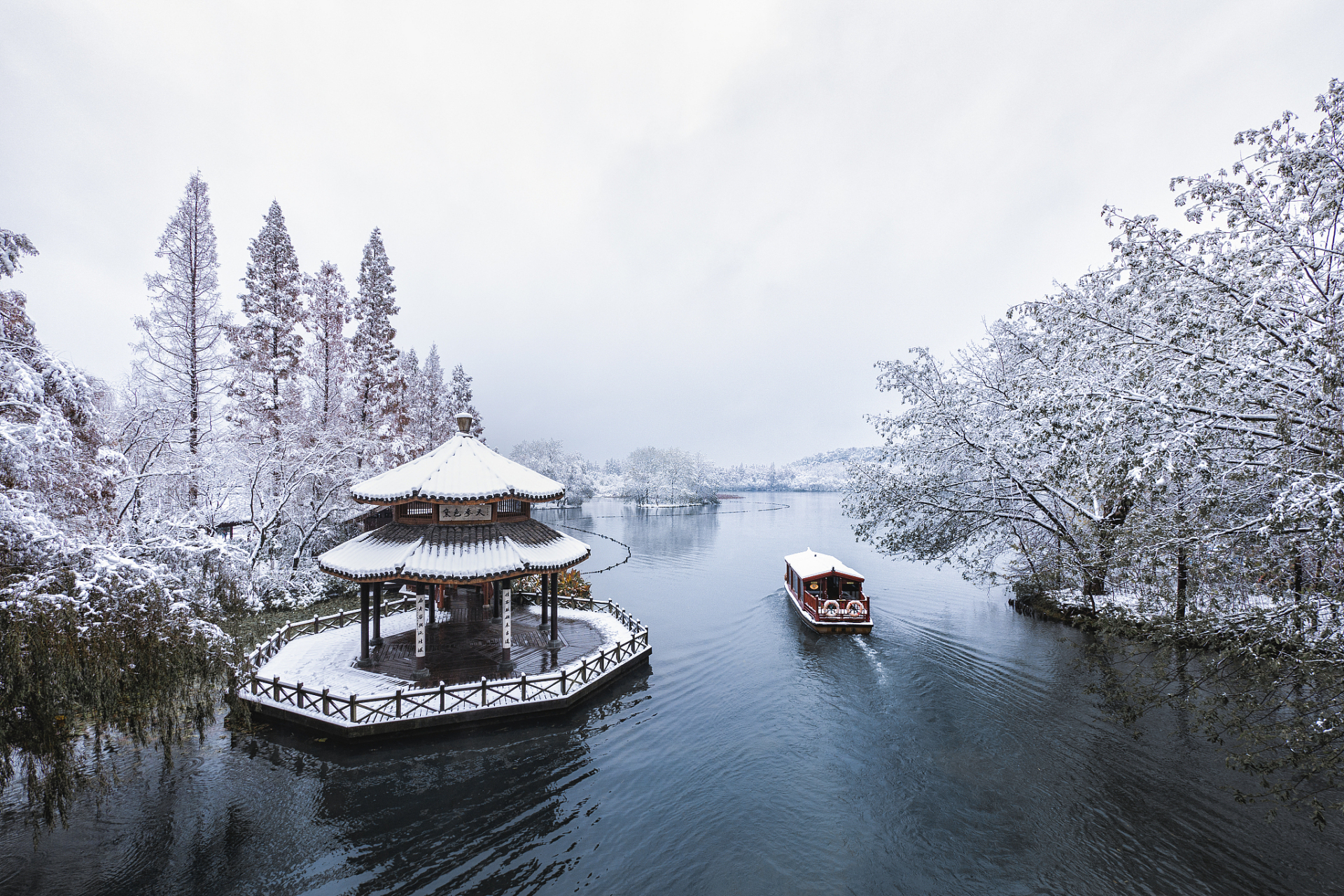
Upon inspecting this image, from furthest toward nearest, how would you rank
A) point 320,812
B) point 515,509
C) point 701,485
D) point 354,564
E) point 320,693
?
point 701,485, point 515,509, point 354,564, point 320,693, point 320,812

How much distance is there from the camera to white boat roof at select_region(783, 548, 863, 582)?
2228cm

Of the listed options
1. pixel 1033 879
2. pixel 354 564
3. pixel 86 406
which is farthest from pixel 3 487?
pixel 1033 879

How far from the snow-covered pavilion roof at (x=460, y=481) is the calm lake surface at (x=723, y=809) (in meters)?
6.16

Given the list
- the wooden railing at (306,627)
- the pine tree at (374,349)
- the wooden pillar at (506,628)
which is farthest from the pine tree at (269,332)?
the wooden pillar at (506,628)

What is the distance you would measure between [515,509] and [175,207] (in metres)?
18.8

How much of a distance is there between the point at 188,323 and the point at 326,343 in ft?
21.4

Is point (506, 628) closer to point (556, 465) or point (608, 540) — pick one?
point (608, 540)

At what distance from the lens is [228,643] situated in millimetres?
10016

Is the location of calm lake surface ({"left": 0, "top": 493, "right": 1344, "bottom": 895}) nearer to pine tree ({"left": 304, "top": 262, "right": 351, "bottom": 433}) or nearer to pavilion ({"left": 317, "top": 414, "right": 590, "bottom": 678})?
pavilion ({"left": 317, "top": 414, "right": 590, "bottom": 678})

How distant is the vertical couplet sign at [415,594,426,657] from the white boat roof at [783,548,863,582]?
1518 centimetres

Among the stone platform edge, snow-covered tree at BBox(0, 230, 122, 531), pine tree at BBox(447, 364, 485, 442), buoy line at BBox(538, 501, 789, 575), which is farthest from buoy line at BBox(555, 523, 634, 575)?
snow-covered tree at BBox(0, 230, 122, 531)

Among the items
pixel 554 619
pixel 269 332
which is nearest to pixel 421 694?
pixel 554 619

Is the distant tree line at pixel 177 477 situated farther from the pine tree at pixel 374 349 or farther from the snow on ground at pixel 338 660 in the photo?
the snow on ground at pixel 338 660

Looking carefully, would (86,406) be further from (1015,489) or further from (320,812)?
(1015,489)
